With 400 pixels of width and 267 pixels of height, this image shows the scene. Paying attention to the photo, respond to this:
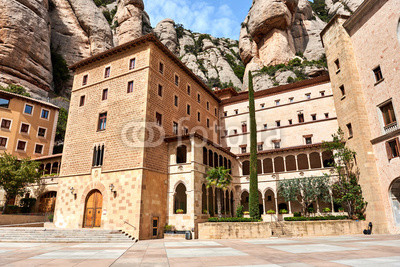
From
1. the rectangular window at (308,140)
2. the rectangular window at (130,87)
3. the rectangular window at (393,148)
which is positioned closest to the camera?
the rectangular window at (393,148)

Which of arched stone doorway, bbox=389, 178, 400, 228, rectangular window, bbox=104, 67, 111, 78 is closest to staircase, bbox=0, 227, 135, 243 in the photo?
rectangular window, bbox=104, 67, 111, 78

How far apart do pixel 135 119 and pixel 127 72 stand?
6.00 meters

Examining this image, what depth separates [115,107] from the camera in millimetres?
26703

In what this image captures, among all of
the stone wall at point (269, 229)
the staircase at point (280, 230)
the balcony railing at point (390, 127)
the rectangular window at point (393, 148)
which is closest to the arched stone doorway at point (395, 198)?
the rectangular window at point (393, 148)

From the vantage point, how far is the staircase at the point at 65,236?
60.6 feet

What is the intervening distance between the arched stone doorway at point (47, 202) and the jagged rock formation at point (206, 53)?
162 feet

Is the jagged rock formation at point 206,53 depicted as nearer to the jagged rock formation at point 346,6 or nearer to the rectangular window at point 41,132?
the jagged rock formation at point 346,6

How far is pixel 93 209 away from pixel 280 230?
1819 cm

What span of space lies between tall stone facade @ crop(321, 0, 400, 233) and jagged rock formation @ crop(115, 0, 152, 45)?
57.1 meters

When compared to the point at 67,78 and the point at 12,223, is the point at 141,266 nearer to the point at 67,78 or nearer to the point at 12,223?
the point at 12,223

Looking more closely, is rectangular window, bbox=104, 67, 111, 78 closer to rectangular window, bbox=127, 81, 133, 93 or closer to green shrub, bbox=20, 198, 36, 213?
rectangular window, bbox=127, 81, 133, 93

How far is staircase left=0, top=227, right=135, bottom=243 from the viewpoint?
18.5 meters

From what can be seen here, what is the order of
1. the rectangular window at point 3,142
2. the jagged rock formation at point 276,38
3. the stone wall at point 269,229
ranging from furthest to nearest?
the jagged rock formation at point 276,38
the rectangular window at point 3,142
the stone wall at point 269,229

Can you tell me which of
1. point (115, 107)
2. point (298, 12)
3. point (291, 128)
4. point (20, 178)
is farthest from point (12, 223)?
point (298, 12)
